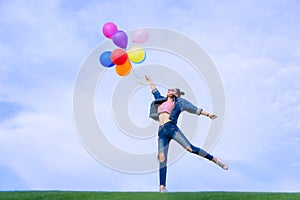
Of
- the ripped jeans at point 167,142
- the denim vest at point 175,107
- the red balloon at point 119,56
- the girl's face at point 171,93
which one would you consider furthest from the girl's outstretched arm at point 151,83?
the ripped jeans at point 167,142

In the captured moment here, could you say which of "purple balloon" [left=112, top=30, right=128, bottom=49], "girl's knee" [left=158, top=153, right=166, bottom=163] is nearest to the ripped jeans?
"girl's knee" [left=158, top=153, right=166, bottom=163]

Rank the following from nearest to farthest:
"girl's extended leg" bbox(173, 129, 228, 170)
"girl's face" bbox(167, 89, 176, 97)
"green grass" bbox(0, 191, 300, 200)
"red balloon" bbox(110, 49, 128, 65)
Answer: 1. "green grass" bbox(0, 191, 300, 200)
2. "girl's extended leg" bbox(173, 129, 228, 170)
3. "girl's face" bbox(167, 89, 176, 97)
4. "red balloon" bbox(110, 49, 128, 65)

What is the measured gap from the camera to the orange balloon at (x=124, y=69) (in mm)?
10211

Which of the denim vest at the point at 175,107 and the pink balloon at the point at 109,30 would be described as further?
the pink balloon at the point at 109,30

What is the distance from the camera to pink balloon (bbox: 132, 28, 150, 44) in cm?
1032

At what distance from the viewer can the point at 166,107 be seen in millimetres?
9570

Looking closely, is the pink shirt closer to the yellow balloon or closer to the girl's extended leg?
the girl's extended leg

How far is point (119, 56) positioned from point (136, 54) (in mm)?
380

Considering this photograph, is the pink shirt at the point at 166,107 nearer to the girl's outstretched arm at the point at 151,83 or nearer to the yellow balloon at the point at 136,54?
the girl's outstretched arm at the point at 151,83

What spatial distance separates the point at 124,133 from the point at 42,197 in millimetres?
2718

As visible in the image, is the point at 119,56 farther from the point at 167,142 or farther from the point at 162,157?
the point at 162,157

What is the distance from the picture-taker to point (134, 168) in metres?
10.3

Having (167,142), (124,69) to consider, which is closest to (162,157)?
(167,142)

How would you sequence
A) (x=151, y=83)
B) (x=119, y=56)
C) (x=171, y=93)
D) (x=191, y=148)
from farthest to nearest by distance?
(x=151, y=83) < (x=119, y=56) < (x=171, y=93) < (x=191, y=148)
